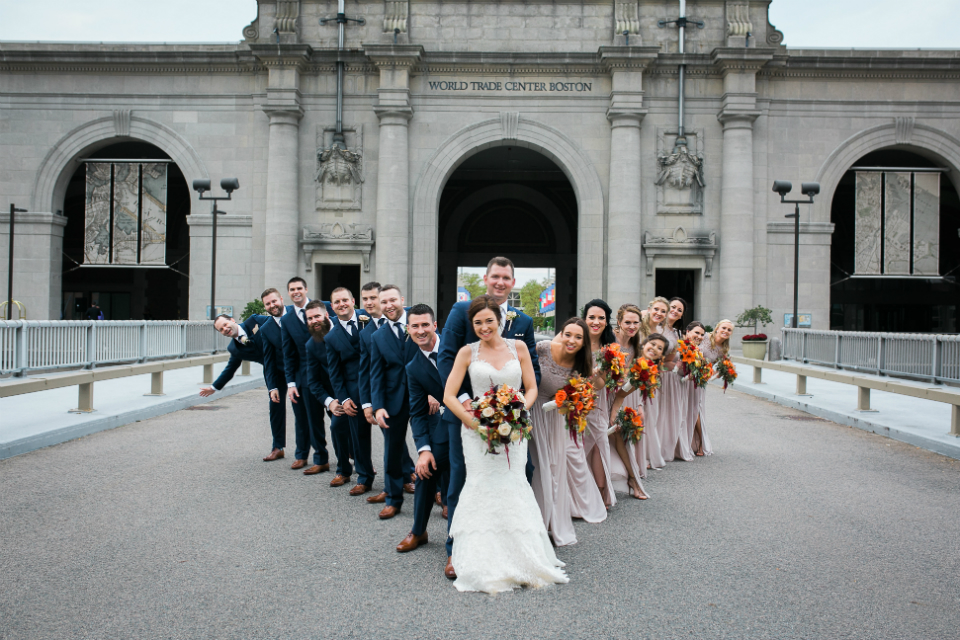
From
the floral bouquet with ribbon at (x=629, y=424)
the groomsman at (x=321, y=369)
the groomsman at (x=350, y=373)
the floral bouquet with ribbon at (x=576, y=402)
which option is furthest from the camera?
the groomsman at (x=321, y=369)

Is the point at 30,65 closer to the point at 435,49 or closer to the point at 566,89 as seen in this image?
the point at 435,49

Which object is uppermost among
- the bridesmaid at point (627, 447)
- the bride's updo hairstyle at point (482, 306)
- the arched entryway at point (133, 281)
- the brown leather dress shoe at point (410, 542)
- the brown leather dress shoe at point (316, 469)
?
the arched entryway at point (133, 281)

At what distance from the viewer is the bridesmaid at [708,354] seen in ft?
30.9

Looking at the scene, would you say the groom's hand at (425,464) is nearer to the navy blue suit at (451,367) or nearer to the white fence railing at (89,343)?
the navy blue suit at (451,367)

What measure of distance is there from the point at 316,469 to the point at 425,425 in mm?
3424

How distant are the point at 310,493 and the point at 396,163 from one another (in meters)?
21.1

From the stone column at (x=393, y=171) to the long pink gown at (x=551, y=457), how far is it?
2082 cm

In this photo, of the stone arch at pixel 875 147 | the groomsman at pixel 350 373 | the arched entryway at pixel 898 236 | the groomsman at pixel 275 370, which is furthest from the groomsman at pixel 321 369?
the arched entryway at pixel 898 236

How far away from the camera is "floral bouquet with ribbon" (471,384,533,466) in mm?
4656

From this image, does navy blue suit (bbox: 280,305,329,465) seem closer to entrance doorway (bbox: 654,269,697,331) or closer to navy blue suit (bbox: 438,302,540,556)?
navy blue suit (bbox: 438,302,540,556)

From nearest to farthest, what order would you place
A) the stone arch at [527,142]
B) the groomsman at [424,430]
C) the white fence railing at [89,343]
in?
the groomsman at [424,430]
the white fence railing at [89,343]
the stone arch at [527,142]

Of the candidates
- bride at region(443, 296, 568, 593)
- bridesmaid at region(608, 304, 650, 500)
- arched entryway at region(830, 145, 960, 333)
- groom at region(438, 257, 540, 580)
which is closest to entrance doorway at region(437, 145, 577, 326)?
arched entryway at region(830, 145, 960, 333)

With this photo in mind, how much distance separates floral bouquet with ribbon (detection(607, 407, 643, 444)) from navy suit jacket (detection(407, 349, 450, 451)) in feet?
7.96

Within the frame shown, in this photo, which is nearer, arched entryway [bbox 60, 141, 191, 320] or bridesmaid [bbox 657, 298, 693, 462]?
bridesmaid [bbox 657, 298, 693, 462]
